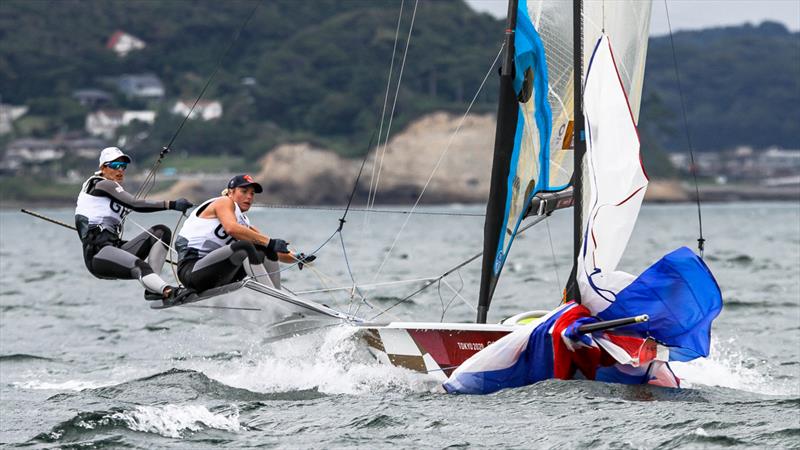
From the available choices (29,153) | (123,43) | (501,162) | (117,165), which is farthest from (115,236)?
(123,43)

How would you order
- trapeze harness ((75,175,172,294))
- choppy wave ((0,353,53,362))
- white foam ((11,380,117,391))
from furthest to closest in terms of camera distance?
choppy wave ((0,353,53,362)), white foam ((11,380,117,391)), trapeze harness ((75,175,172,294))

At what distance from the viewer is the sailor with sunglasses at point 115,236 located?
313 inches

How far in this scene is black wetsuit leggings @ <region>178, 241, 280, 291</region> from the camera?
25.2 ft

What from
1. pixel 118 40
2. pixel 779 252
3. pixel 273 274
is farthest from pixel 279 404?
pixel 118 40

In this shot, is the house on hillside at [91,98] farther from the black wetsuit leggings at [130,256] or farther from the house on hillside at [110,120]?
the black wetsuit leggings at [130,256]

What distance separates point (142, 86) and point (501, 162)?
306 feet

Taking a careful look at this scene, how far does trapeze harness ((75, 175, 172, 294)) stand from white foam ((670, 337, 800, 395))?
344 centimetres

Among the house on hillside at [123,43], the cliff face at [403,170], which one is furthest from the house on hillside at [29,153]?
the house on hillside at [123,43]

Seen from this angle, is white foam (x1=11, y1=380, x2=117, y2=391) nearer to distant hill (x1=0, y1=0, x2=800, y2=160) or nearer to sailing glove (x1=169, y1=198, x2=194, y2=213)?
sailing glove (x1=169, y1=198, x2=194, y2=213)

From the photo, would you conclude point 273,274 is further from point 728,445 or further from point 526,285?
point 526,285

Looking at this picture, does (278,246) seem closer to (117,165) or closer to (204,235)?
(204,235)

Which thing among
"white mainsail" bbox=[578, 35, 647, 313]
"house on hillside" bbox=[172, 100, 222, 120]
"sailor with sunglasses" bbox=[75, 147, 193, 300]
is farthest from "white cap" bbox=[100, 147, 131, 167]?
"house on hillside" bbox=[172, 100, 222, 120]

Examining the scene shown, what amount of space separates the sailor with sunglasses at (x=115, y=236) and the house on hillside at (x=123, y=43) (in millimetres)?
98312

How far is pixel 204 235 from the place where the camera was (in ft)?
25.7
